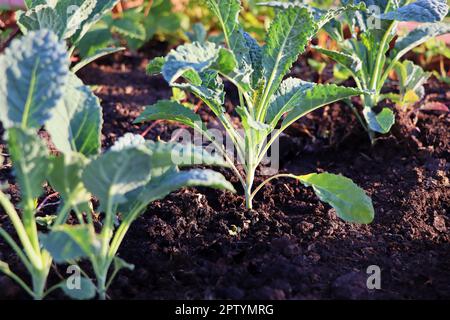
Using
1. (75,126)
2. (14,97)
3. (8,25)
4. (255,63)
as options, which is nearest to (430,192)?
(255,63)

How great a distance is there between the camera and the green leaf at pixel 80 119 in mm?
1534

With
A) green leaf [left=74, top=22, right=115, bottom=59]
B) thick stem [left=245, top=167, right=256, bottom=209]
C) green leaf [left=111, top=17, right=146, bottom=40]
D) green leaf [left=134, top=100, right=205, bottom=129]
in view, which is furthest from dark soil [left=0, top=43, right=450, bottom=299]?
green leaf [left=111, top=17, right=146, bottom=40]

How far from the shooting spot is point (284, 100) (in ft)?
6.15

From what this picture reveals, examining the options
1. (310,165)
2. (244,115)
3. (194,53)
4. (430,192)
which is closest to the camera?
(194,53)

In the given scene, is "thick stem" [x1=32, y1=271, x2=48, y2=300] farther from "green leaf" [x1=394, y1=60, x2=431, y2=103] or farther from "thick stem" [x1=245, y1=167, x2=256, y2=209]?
"green leaf" [x1=394, y1=60, x2=431, y2=103]

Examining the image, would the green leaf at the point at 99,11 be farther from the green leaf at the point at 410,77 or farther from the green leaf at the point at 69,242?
the green leaf at the point at 410,77

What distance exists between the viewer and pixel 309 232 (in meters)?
1.86

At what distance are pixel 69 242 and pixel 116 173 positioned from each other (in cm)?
18

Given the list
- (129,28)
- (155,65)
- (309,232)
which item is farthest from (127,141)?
(129,28)

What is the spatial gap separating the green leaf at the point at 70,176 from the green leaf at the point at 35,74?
109mm

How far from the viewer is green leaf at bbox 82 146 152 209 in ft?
4.37
